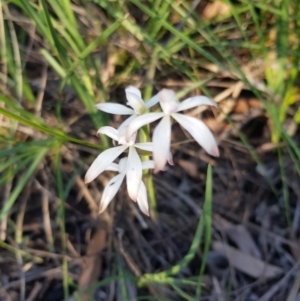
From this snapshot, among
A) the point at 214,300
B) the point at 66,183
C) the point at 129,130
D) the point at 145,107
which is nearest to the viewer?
the point at 129,130

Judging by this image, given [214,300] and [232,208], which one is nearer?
[214,300]

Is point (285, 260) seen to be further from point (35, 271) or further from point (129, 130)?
point (129, 130)

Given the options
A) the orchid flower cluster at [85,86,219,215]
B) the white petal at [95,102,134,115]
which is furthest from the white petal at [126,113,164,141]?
the white petal at [95,102,134,115]

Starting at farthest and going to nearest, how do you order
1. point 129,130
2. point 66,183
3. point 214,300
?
Answer: point 66,183
point 214,300
point 129,130

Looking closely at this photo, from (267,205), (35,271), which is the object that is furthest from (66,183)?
(267,205)

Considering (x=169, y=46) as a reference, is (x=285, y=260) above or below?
below

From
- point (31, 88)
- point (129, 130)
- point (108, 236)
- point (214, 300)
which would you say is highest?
point (31, 88)

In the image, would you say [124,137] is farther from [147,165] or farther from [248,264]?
[248,264]

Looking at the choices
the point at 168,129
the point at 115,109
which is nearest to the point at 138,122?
the point at 168,129
